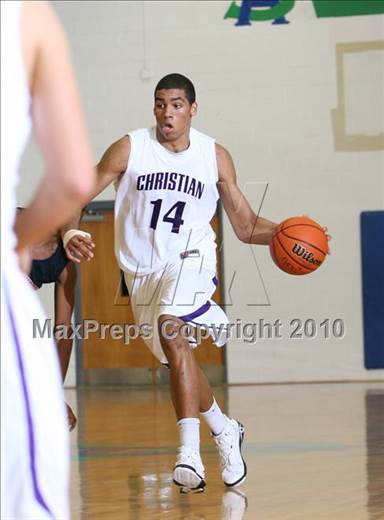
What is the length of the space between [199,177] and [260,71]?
543cm

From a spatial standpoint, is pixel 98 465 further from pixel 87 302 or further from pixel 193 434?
pixel 87 302

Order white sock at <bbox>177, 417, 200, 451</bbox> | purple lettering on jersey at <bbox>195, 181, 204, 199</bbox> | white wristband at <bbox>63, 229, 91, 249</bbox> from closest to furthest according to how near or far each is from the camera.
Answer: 1. white wristband at <bbox>63, 229, 91, 249</bbox>
2. white sock at <bbox>177, 417, 200, 451</bbox>
3. purple lettering on jersey at <bbox>195, 181, 204, 199</bbox>

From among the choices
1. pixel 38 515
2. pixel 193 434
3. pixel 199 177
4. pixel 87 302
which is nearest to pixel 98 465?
pixel 193 434

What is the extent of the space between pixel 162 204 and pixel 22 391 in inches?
143

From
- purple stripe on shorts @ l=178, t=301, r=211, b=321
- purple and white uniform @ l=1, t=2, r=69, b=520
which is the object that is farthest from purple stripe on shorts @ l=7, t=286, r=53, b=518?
purple stripe on shorts @ l=178, t=301, r=211, b=321

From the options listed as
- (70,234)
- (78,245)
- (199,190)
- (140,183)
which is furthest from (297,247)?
(78,245)

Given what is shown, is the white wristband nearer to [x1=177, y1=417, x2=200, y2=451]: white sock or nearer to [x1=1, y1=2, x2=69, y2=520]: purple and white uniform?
[x1=177, y1=417, x2=200, y2=451]: white sock

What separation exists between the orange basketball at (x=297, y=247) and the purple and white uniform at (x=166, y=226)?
0.30m

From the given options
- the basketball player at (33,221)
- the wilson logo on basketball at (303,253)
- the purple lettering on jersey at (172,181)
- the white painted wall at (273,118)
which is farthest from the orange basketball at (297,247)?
the white painted wall at (273,118)

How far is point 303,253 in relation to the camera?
16.8 ft

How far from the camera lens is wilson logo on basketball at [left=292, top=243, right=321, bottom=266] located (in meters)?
5.10

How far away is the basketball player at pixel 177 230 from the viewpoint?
4871mm

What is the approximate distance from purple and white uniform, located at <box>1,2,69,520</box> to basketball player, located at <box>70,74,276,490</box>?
321 cm

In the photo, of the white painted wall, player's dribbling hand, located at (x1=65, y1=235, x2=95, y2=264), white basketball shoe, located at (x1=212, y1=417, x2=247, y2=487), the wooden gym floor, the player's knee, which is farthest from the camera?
the white painted wall
